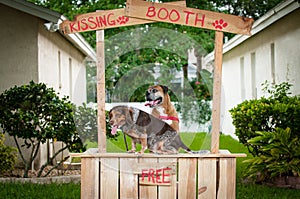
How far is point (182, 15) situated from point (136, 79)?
0.76m

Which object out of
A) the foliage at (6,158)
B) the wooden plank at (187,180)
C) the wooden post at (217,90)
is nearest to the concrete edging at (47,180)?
the foliage at (6,158)

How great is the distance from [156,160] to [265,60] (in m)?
8.73

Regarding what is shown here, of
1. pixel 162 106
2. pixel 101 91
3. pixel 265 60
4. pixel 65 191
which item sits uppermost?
pixel 265 60

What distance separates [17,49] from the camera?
9633 mm

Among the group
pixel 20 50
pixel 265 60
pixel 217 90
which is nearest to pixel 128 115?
pixel 217 90

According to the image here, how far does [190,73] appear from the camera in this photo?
15.1 ft

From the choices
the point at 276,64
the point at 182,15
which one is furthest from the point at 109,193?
the point at 276,64

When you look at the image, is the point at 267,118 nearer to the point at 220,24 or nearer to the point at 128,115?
the point at 220,24

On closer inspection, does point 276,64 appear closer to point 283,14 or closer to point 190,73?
point 283,14

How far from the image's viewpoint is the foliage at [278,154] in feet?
25.3

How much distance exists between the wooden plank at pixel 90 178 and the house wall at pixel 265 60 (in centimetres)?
363

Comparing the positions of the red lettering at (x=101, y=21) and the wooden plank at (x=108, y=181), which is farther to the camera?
the wooden plank at (x=108, y=181)

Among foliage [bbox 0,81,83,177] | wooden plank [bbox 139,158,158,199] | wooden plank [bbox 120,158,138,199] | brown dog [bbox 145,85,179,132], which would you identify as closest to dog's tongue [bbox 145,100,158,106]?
brown dog [bbox 145,85,179,132]

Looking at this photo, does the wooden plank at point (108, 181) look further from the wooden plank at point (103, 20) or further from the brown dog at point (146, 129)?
the wooden plank at point (103, 20)
